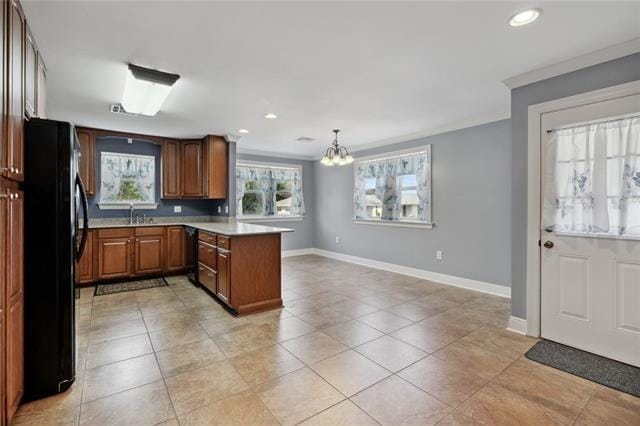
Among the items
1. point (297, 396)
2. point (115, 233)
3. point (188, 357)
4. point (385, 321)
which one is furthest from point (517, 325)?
point (115, 233)

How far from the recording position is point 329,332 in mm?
2967

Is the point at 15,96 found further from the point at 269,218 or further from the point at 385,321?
the point at 269,218

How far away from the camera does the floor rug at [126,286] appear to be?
14.2 feet

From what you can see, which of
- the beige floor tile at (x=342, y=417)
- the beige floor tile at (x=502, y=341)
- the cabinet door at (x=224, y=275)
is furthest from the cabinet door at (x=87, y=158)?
the beige floor tile at (x=502, y=341)

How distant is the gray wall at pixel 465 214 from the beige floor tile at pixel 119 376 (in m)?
4.05

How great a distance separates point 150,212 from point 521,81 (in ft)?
18.7

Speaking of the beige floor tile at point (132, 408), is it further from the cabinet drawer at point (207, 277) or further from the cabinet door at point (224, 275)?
the cabinet drawer at point (207, 277)

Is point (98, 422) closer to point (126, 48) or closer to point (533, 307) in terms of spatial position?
point (126, 48)

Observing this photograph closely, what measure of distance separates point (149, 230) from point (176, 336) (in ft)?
8.67

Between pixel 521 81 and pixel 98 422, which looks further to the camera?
pixel 521 81

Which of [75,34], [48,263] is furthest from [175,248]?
[75,34]

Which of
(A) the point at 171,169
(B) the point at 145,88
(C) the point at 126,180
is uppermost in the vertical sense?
(B) the point at 145,88

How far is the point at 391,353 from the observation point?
2551 millimetres

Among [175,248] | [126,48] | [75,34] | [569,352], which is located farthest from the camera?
[175,248]
